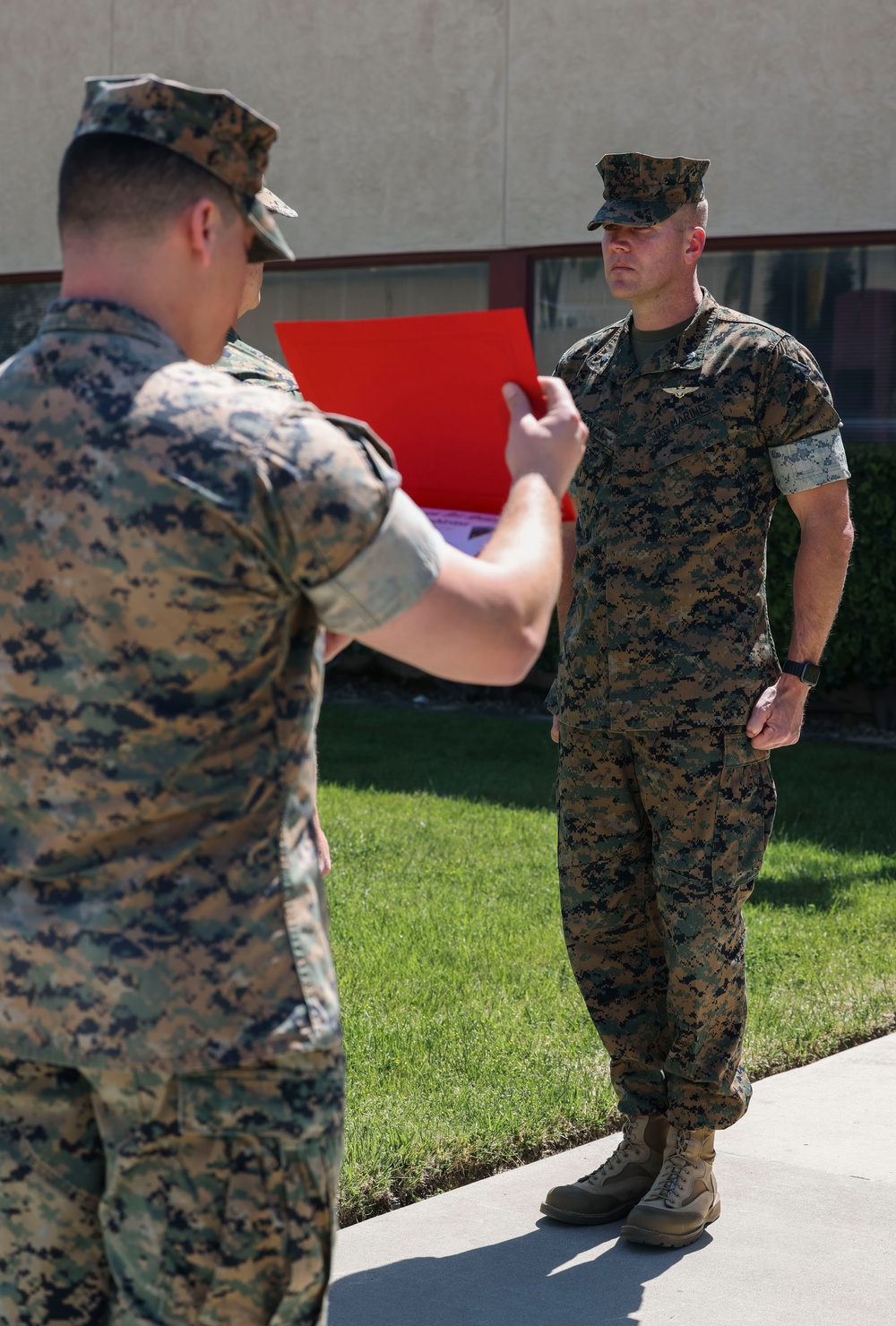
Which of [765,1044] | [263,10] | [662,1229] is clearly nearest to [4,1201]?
[662,1229]

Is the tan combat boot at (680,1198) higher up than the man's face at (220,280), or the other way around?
the man's face at (220,280)

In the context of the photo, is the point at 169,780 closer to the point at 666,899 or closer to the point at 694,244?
the point at 666,899

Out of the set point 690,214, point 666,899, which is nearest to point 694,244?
point 690,214

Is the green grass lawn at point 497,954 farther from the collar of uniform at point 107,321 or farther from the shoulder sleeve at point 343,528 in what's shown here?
the collar of uniform at point 107,321

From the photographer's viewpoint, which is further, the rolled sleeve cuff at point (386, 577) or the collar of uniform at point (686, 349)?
the collar of uniform at point (686, 349)

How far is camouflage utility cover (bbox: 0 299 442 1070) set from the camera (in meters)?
1.82

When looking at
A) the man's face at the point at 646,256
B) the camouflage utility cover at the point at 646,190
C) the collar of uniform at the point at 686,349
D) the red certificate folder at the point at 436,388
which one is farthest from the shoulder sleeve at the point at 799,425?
the red certificate folder at the point at 436,388

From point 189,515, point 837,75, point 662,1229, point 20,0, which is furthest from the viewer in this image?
point 20,0

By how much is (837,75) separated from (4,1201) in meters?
10.4

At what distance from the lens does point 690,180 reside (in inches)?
158

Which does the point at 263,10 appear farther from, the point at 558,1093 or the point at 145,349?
the point at 145,349

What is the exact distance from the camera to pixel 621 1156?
402 cm

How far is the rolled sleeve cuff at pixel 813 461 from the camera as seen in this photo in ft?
12.5

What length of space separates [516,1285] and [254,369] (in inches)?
79.4
